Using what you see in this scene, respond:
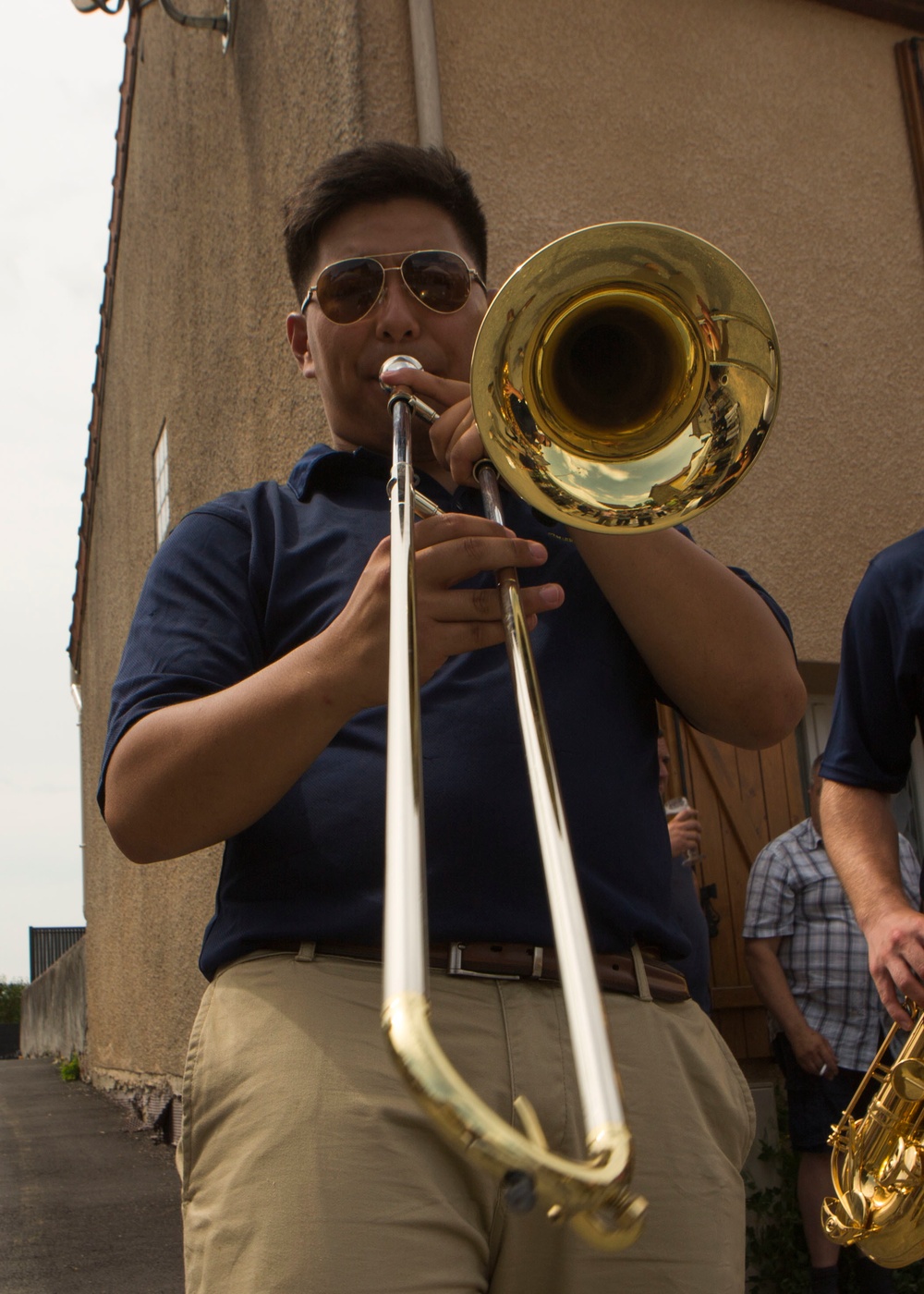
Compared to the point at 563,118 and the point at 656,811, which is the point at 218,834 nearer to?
the point at 656,811

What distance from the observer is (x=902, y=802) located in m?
5.63

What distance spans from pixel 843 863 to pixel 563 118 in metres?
3.75

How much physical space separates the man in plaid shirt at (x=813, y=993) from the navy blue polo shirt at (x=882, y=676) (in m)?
1.71

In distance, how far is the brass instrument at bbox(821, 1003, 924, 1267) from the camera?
2400mm

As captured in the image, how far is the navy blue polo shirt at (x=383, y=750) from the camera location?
148 cm

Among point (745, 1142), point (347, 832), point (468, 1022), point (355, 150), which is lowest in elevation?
point (745, 1142)

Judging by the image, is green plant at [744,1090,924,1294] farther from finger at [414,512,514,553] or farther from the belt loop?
finger at [414,512,514,553]

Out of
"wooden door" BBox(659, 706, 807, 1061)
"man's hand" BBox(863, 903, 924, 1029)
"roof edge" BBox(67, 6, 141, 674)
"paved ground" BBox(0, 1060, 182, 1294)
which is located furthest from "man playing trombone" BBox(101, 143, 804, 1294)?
"roof edge" BBox(67, 6, 141, 674)

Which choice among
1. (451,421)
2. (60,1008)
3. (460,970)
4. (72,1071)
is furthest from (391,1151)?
(60,1008)

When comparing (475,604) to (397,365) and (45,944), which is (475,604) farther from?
(45,944)

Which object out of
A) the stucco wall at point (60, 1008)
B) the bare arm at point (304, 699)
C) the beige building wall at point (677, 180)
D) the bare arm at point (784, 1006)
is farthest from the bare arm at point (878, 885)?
the stucco wall at point (60, 1008)

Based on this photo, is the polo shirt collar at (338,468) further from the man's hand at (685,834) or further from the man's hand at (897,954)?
the man's hand at (685,834)

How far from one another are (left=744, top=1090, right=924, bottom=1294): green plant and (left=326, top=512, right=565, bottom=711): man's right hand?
140 inches

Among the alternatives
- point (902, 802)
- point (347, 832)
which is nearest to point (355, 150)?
point (347, 832)
